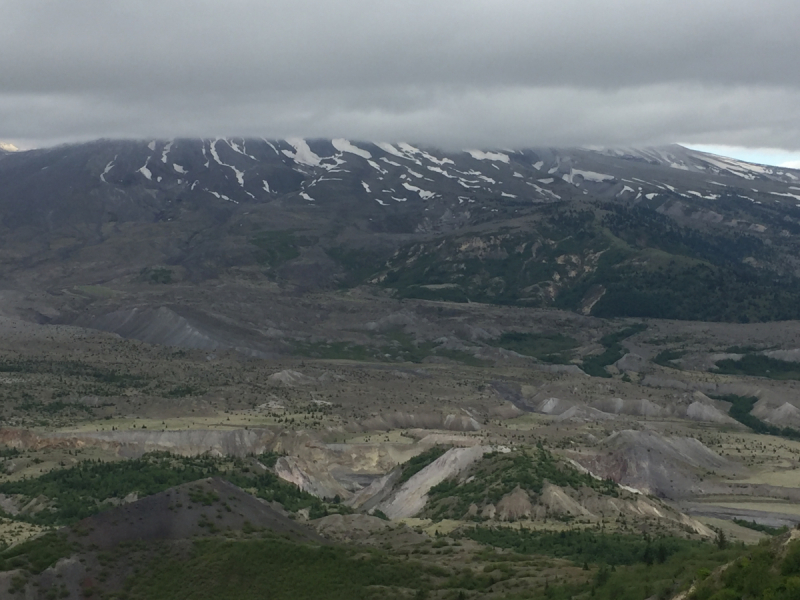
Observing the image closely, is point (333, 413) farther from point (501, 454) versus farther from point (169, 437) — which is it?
point (501, 454)

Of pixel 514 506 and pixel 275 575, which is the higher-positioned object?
pixel 275 575

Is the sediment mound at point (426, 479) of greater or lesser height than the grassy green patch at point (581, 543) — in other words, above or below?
below

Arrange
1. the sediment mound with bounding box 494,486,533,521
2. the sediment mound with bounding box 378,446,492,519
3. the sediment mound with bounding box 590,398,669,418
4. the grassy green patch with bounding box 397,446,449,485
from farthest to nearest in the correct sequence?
the sediment mound with bounding box 590,398,669,418 < the grassy green patch with bounding box 397,446,449,485 < the sediment mound with bounding box 378,446,492,519 < the sediment mound with bounding box 494,486,533,521

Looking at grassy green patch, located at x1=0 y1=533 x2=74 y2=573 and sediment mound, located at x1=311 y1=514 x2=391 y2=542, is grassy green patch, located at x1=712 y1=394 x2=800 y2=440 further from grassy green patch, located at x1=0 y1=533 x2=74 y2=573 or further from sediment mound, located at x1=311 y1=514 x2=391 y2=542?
grassy green patch, located at x1=0 y1=533 x2=74 y2=573

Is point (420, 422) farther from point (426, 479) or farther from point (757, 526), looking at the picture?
point (757, 526)

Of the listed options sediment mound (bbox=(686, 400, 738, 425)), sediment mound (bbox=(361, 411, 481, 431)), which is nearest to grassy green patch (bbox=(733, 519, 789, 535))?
sediment mound (bbox=(361, 411, 481, 431))

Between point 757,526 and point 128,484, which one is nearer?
point 128,484

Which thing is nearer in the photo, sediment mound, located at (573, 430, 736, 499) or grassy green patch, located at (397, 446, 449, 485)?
grassy green patch, located at (397, 446, 449, 485)

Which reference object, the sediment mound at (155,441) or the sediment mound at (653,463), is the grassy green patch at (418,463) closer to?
the sediment mound at (653,463)

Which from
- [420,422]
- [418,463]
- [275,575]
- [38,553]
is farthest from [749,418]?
[38,553]

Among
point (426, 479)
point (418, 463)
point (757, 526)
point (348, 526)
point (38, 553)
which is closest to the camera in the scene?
point (38, 553)

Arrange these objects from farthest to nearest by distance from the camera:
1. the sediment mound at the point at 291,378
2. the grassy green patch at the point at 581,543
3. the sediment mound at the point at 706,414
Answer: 1. the sediment mound at the point at 291,378
2. the sediment mound at the point at 706,414
3. the grassy green patch at the point at 581,543

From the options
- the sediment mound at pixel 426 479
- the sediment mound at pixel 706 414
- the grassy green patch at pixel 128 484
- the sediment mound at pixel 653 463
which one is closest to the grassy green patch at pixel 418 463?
the sediment mound at pixel 426 479
